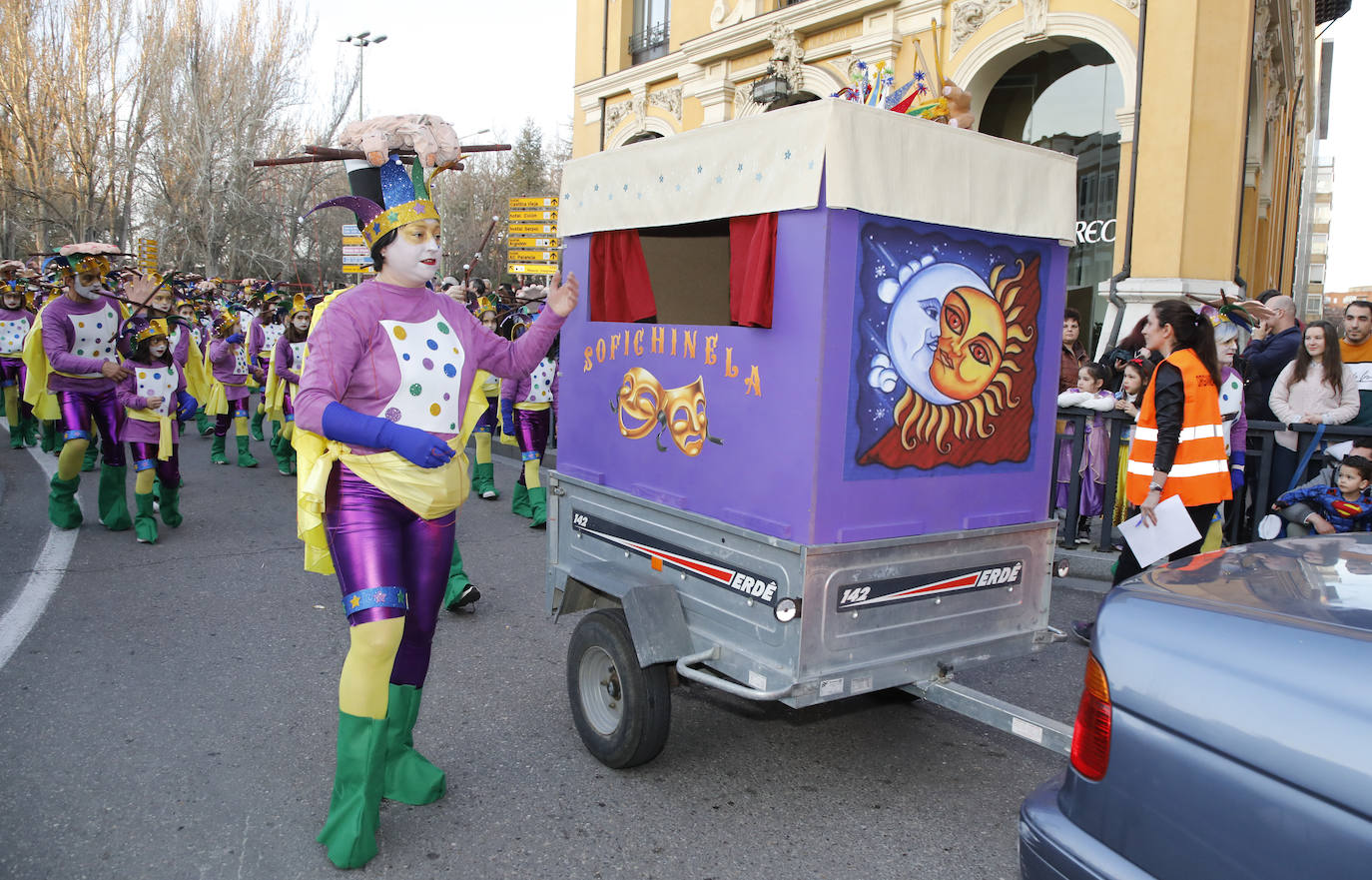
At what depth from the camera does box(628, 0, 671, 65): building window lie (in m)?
18.4

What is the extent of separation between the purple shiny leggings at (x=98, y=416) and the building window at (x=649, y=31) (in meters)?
13.3

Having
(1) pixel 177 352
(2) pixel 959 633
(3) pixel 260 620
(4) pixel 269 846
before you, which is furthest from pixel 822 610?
(1) pixel 177 352

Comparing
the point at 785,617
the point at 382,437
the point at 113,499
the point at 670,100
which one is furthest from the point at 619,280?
the point at 670,100

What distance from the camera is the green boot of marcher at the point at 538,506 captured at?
307 inches

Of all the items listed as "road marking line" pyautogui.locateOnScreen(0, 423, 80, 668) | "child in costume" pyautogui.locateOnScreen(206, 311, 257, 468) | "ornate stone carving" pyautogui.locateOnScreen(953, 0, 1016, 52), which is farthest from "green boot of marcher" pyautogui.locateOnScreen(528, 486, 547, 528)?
"ornate stone carving" pyautogui.locateOnScreen(953, 0, 1016, 52)

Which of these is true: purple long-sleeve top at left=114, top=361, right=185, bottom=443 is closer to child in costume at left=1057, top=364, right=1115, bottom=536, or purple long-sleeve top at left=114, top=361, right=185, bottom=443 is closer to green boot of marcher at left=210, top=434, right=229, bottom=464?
green boot of marcher at left=210, top=434, right=229, bottom=464

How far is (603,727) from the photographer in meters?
3.72

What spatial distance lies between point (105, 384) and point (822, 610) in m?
6.51

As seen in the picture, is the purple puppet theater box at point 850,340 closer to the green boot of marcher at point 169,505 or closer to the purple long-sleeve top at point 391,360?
the purple long-sleeve top at point 391,360

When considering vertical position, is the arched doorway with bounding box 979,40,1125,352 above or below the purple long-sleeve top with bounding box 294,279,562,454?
above

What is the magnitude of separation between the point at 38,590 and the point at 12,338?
25.6 ft

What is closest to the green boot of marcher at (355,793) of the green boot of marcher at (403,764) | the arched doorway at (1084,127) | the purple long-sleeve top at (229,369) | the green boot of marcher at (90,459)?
the green boot of marcher at (403,764)

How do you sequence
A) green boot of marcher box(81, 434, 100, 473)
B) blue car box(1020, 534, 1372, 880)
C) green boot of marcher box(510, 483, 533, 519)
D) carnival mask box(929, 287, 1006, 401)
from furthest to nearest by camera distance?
green boot of marcher box(81, 434, 100, 473) → green boot of marcher box(510, 483, 533, 519) → carnival mask box(929, 287, 1006, 401) → blue car box(1020, 534, 1372, 880)

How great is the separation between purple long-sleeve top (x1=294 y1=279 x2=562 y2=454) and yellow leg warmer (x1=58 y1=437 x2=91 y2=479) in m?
5.26
